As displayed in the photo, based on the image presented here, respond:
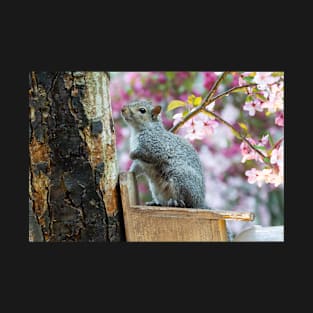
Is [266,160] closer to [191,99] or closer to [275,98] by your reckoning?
[275,98]

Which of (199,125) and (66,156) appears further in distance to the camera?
(199,125)

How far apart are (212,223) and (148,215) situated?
0.33 meters

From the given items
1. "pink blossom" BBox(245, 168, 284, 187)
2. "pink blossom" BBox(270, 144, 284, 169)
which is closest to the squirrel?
"pink blossom" BBox(245, 168, 284, 187)

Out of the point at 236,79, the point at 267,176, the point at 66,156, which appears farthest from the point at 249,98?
the point at 66,156

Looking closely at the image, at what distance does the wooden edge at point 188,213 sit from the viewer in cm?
264

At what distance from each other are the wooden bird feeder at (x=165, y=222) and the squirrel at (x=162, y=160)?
0.12 meters

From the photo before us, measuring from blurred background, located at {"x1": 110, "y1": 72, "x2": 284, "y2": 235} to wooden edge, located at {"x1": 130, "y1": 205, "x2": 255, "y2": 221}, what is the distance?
81 centimetres

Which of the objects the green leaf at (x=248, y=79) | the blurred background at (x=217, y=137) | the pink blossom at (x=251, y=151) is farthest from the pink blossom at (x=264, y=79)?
the blurred background at (x=217, y=137)

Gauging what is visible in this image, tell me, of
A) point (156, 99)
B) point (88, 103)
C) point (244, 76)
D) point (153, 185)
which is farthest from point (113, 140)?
point (156, 99)

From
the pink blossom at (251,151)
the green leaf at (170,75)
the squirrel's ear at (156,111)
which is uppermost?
the green leaf at (170,75)

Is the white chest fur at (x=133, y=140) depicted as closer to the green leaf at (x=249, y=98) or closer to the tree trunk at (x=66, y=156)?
the tree trunk at (x=66, y=156)

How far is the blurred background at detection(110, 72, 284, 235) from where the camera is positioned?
3705mm

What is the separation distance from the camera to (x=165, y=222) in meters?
2.78

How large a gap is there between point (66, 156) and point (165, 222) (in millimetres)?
612
